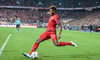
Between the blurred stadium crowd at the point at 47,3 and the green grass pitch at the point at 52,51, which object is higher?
the blurred stadium crowd at the point at 47,3

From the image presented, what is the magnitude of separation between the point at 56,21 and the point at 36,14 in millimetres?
61360

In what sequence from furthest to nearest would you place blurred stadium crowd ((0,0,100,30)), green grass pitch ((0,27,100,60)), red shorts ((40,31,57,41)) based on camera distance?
blurred stadium crowd ((0,0,100,30)) → green grass pitch ((0,27,100,60)) → red shorts ((40,31,57,41))

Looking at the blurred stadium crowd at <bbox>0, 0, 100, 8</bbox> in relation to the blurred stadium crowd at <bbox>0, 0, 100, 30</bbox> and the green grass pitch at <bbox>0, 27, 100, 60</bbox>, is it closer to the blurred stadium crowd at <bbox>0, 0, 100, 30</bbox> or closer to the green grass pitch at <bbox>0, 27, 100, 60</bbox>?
the blurred stadium crowd at <bbox>0, 0, 100, 30</bbox>

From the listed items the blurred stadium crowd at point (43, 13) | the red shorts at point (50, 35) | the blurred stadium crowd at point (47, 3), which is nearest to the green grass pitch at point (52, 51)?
the red shorts at point (50, 35)

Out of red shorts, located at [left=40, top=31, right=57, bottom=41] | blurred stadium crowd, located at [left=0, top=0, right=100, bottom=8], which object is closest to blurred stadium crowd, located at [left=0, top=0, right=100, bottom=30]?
blurred stadium crowd, located at [left=0, top=0, right=100, bottom=8]

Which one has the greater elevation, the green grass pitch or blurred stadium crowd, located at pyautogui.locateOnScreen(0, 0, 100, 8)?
blurred stadium crowd, located at pyautogui.locateOnScreen(0, 0, 100, 8)

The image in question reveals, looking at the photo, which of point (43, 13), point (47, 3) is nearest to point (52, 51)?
point (43, 13)

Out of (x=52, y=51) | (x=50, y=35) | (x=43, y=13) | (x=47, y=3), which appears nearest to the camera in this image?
(x=50, y=35)

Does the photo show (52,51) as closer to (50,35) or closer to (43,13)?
(50,35)

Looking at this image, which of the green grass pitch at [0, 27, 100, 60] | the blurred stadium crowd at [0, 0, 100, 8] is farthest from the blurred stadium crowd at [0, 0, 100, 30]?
the green grass pitch at [0, 27, 100, 60]

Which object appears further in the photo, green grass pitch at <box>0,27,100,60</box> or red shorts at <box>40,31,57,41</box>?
green grass pitch at <box>0,27,100,60</box>

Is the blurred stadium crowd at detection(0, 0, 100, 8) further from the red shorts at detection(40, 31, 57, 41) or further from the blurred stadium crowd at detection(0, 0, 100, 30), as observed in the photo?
the red shorts at detection(40, 31, 57, 41)

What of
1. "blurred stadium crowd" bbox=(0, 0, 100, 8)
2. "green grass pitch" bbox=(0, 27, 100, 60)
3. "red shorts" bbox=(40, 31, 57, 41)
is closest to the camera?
"red shorts" bbox=(40, 31, 57, 41)

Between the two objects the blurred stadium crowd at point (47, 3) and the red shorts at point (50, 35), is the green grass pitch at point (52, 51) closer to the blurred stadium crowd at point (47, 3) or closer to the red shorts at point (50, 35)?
the red shorts at point (50, 35)
